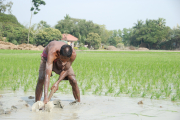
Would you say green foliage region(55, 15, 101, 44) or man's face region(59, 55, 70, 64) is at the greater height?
green foliage region(55, 15, 101, 44)

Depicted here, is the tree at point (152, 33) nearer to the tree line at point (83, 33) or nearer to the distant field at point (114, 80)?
the tree line at point (83, 33)

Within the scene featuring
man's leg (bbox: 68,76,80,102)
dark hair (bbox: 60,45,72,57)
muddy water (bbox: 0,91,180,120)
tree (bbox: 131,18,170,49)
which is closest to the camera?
dark hair (bbox: 60,45,72,57)

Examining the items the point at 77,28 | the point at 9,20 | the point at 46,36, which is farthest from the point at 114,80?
the point at 77,28

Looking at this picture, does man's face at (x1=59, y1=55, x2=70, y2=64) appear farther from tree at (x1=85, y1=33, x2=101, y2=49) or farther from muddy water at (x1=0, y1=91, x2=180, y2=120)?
tree at (x1=85, y1=33, x2=101, y2=49)

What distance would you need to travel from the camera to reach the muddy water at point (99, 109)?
3.69m

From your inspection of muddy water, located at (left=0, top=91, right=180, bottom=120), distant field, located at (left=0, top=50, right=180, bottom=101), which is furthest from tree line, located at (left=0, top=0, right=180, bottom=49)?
muddy water, located at (left=0, top=91, right=180, bottom=120)

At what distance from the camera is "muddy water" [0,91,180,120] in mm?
3690

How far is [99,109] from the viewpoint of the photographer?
425cm

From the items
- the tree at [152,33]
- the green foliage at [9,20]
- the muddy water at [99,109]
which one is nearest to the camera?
the muddy water at [99,109]

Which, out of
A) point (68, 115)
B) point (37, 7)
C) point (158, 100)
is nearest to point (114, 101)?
point (158, 100)

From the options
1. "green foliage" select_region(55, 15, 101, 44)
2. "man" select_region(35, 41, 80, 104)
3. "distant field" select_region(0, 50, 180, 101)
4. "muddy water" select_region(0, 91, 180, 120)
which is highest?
"green foliage" select_region(55, 15, 101, 44)

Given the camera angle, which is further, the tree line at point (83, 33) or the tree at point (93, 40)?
the tree at point (93, 40)

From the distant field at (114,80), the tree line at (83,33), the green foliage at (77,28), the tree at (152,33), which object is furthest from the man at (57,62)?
the green foliage at (77,28)

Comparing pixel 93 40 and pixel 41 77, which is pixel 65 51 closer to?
pixel 41 77
